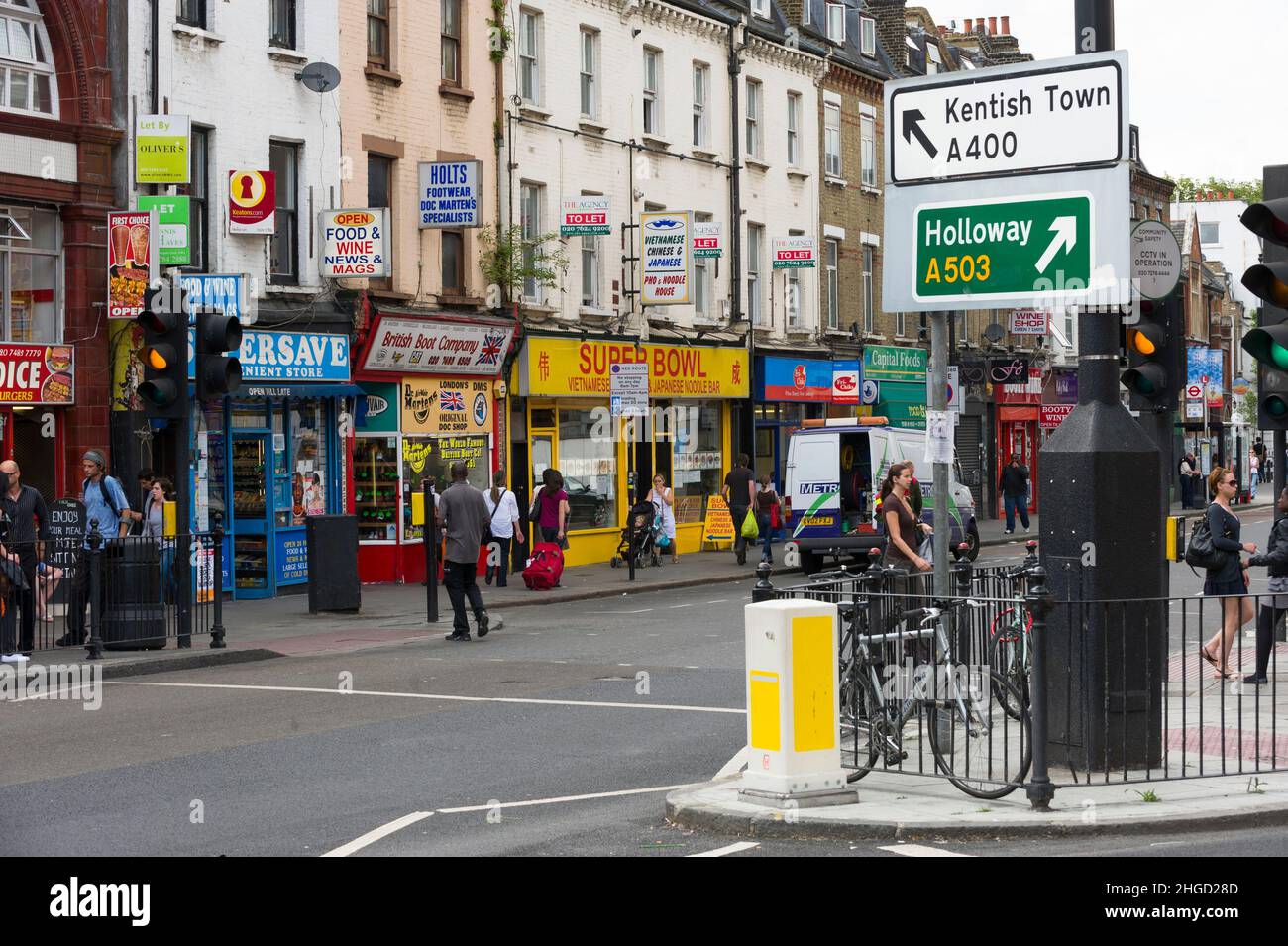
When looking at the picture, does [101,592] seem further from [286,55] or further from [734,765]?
[286,55]

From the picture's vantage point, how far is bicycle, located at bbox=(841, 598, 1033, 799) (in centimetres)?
982

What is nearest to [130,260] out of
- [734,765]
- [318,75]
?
[318,75]

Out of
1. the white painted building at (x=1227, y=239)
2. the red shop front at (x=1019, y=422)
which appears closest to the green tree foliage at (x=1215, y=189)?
the white painted building at (x=1227, y=239)

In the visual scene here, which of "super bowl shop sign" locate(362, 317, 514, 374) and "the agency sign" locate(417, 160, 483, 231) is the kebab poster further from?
"the agency sign" locate(417, 160, 483, 231)

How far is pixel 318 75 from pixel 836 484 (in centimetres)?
1071

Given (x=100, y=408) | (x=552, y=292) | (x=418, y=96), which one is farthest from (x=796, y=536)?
(x=100, y=408)

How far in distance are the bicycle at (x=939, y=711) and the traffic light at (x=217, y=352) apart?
30.4 ft

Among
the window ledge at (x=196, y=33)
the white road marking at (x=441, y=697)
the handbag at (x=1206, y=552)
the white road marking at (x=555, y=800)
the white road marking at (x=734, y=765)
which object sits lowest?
the white road marking at (x=441, y=697)

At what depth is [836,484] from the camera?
2959cm

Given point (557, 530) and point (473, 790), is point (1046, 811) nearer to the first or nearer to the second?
point (473, 790)

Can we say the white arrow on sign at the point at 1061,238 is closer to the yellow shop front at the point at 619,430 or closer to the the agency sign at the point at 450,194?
the the agency sign at the point at 450,194

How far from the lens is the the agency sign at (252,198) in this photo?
2448 centimetres

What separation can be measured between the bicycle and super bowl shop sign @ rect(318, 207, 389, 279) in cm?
1692

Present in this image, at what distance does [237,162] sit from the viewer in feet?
82.3
